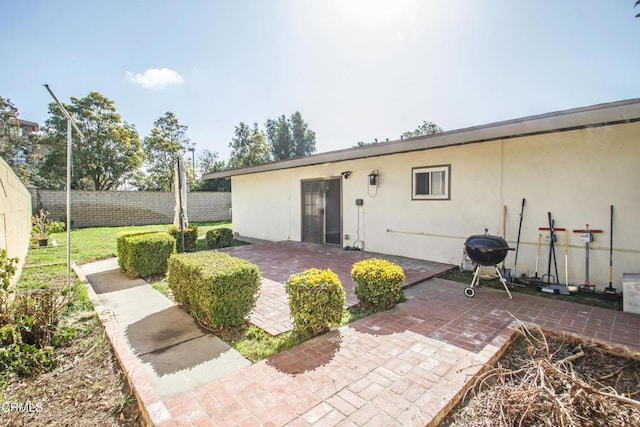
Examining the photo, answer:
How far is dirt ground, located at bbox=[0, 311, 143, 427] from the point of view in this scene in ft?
7.15

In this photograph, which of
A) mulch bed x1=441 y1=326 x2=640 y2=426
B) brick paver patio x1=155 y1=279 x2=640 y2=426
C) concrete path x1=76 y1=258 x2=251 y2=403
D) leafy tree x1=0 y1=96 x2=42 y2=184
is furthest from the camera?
leafy tree x1=0 y1=96 x2=42 y2=184

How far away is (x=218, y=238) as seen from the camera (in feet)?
31.7

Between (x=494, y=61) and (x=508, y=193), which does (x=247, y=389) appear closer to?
(x=508, y=193)

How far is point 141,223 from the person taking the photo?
17.0 meters

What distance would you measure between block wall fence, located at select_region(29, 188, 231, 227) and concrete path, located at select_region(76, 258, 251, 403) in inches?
532

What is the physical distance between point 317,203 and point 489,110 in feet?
23.6

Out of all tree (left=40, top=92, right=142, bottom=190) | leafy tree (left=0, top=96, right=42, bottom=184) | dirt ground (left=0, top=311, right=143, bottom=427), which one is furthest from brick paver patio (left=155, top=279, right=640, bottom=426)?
leafy tree (left=0, top=96, right=42, bottom=184)

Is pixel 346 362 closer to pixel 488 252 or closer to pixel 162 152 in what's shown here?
pixel 488 252

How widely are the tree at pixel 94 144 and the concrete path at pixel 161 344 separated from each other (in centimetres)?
1846

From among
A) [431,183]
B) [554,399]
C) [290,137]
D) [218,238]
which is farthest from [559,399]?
[290,137]

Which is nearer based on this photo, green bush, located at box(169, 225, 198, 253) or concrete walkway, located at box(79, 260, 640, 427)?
concrete walkway, located at box(79, 260, 640, 427)

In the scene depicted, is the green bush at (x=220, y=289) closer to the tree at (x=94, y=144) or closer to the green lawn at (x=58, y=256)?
the green lawn at (x=58, y=256)

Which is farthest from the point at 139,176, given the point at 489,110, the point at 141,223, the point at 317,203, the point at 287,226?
the point at 489,110

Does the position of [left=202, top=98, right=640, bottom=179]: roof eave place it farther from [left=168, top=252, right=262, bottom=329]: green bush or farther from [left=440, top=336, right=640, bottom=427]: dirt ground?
[left=168, top=252, right=262, bottom=329]: green bush
